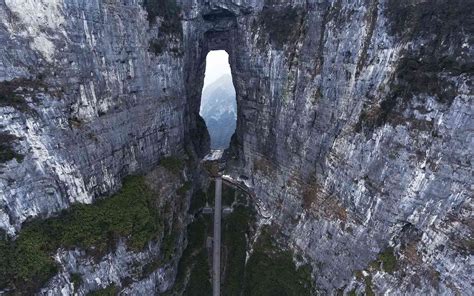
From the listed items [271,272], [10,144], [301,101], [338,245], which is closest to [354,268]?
[338,245]

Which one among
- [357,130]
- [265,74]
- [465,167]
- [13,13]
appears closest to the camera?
[465,167]

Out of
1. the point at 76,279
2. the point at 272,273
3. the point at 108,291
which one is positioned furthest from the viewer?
the point at 272,273

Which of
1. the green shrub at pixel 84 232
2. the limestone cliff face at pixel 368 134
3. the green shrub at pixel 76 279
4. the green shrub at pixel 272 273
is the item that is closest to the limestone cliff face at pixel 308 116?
the limestone cliff face at pixel 368 134

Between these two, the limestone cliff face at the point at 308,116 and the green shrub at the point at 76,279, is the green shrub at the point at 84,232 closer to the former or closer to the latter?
the limestone cliff face at the point at 308,116

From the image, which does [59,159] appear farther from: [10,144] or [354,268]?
[354,268]

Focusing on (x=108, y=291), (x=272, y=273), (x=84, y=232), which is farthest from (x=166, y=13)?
(x=272, y=273)

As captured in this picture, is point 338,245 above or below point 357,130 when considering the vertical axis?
below

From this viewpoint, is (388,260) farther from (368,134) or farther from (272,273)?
(272,273)
